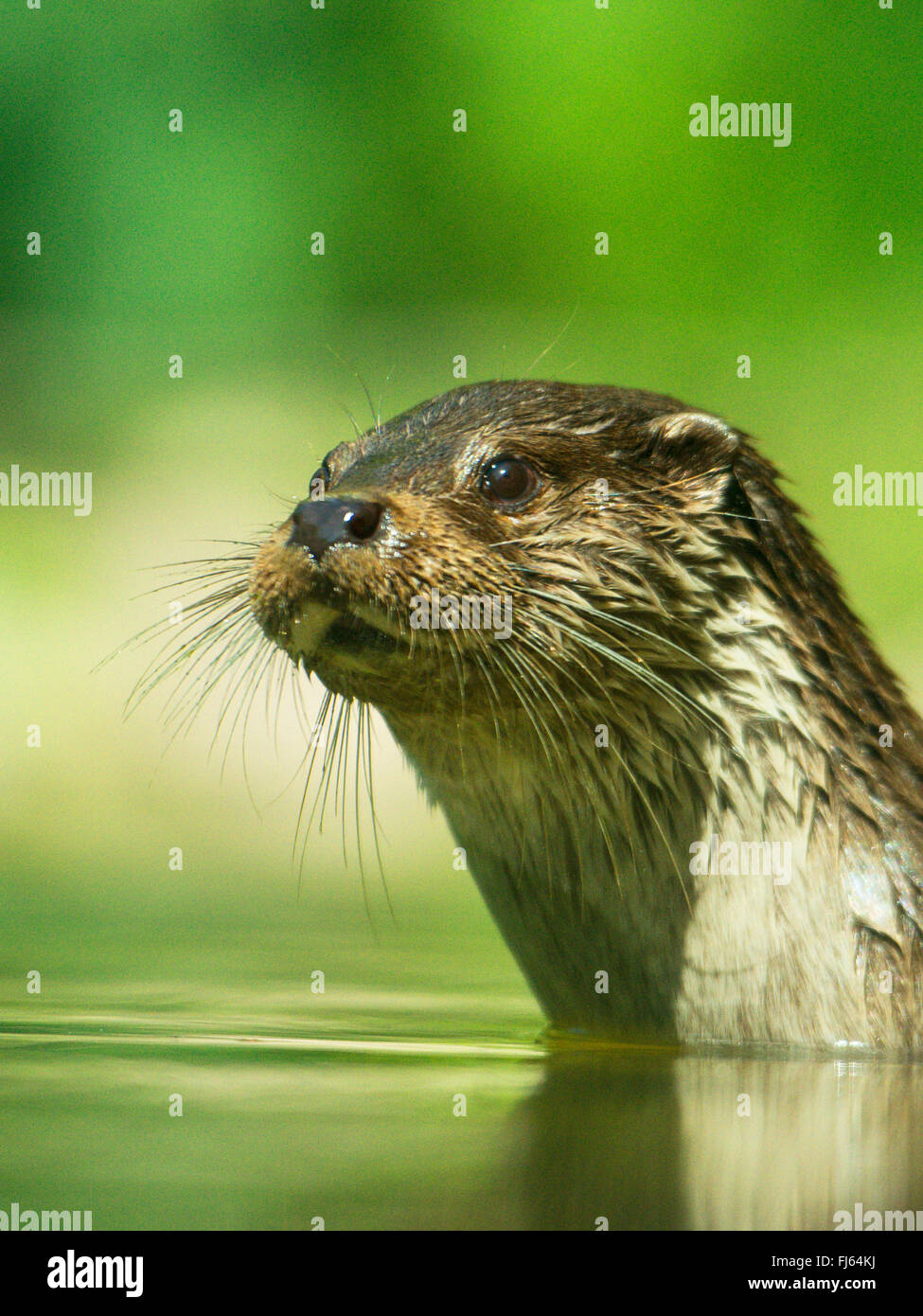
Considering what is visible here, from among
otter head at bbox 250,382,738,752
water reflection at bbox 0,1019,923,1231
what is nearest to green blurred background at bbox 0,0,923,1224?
otter head at bbox 250,382,738,752

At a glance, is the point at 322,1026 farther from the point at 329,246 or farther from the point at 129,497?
the point at 329,246

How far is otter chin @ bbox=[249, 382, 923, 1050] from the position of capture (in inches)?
132

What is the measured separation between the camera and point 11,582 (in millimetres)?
10109

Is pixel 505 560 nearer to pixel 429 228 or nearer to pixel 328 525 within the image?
pixel 328 525

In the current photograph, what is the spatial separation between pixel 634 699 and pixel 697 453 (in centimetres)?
56

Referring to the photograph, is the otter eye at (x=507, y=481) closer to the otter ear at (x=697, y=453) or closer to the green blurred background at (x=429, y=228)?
the otter ear at (x=697, y=453)

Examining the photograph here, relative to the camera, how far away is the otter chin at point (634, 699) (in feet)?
11.0

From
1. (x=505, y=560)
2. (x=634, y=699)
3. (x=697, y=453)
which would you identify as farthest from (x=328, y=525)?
(x=697, y=453)

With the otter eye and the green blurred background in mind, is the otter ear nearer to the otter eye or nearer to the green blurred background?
the otter eye

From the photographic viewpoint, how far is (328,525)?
3.25m

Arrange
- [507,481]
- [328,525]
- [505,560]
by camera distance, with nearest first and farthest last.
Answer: [328,525] < [505,560] < [507,481]

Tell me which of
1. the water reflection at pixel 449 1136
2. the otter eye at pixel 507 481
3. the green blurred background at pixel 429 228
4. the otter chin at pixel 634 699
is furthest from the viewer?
the green blurred background at pixel 429 228

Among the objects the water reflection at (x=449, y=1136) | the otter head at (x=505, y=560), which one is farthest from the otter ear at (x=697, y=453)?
the water reflection at (x=449, y=1136)

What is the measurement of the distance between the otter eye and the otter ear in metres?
0.30
